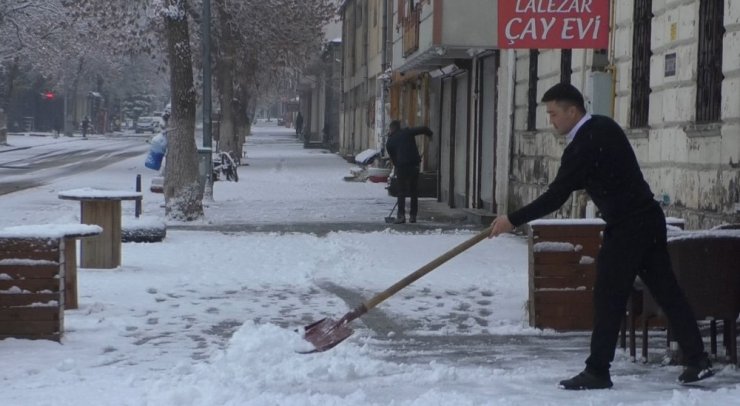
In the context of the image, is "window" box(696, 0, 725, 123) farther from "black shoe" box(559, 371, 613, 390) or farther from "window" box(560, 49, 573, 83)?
"window" box(560, 49, 573, 83)

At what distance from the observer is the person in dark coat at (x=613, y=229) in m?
7.20

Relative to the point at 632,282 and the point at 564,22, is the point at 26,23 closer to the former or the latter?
the point at 564,22

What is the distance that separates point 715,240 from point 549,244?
1.89 meters

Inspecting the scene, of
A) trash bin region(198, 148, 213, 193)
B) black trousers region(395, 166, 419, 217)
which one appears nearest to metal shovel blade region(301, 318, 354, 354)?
black trousers region(395, 166, 419, 217)

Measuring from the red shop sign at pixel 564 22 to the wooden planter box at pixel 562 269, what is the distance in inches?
70.6

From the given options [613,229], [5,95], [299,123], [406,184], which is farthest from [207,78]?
[299,123]

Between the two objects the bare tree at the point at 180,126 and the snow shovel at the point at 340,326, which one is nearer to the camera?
the snow shovel at the point at 340,326

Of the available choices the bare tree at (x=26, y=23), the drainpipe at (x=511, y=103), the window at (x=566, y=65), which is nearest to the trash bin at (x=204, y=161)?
the drainpipe at (x=511, y=103)

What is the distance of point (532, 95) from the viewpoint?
59.8 feet

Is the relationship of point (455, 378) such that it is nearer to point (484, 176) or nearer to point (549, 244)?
point (549, 244)

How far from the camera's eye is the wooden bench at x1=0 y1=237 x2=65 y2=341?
877 centimetres

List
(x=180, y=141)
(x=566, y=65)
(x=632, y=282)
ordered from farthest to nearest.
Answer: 1. (x=180, y=141)
2. (x=566, y=65)
3. (x=632, y=282)

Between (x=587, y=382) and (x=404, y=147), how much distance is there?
13.6 m

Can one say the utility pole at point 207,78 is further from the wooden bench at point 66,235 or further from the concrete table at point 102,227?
the wooden bench at point 66,235
